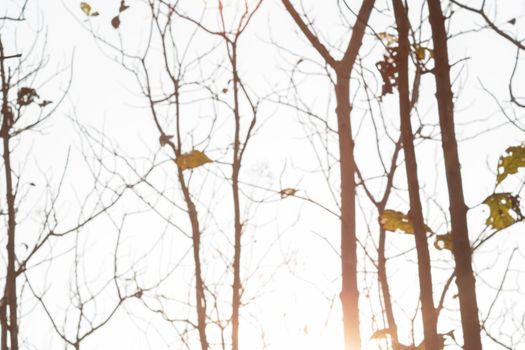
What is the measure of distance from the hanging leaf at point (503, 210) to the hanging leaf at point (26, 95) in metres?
3.89

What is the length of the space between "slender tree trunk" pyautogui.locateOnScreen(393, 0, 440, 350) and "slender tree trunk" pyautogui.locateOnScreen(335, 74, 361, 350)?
7.47 ft

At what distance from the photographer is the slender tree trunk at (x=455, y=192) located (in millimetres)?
1331

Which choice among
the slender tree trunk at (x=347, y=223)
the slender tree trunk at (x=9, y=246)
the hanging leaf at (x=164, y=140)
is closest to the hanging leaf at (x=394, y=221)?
the slender tree trunk at (x=347, y=223)

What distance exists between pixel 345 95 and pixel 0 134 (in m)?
2.27

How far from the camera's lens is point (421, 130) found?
16.6ft

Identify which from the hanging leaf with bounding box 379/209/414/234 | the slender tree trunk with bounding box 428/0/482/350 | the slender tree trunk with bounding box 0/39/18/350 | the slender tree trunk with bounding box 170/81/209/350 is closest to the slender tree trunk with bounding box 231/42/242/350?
the slender tree trunk with bounding box 170/81/209/350

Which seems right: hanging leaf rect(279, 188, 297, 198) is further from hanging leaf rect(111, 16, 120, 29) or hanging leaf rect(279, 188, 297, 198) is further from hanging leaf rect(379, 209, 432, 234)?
hanging leaf rect(111, 16, 120, 29)

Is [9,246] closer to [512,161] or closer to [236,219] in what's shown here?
[236,219]

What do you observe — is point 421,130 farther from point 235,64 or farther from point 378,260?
point 235,64

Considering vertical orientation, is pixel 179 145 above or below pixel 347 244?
above

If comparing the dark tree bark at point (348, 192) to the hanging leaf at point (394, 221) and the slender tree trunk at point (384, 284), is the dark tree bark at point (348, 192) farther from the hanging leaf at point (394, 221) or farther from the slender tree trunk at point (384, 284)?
the hanging leaf at point (394, 221)

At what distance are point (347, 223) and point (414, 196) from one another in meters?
2.84

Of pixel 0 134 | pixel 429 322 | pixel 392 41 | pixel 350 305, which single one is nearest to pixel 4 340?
pixel 0 134

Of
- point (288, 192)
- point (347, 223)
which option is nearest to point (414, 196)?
point (288, 192)
